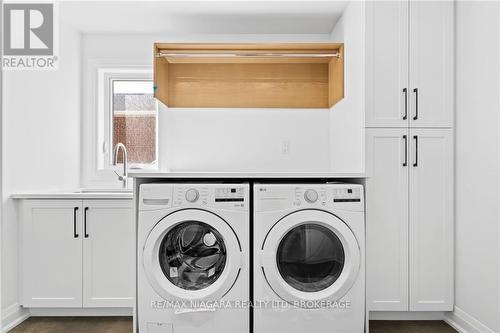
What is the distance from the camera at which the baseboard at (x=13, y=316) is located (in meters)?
2.43

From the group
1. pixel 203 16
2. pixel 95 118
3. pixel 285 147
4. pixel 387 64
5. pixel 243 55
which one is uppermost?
pixel 203 16

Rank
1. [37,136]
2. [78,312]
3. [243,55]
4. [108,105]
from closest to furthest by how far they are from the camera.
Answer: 1. [78,312]
2. [37,136]
3. [243,55]
4. [108,105]

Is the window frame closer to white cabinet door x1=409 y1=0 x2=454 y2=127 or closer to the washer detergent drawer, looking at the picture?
the washer detergent drawer

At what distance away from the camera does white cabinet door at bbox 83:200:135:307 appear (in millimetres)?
2553

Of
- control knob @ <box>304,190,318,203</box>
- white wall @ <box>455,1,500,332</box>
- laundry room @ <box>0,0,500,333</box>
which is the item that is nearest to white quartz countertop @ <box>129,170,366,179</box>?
laundry room @ <box>0,0,500,333</box>

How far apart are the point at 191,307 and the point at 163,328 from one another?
19 centimetres

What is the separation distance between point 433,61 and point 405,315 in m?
1.61

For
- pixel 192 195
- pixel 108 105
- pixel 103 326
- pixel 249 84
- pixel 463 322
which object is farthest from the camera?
pixel 108 105

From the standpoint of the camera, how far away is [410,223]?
8.18 feet

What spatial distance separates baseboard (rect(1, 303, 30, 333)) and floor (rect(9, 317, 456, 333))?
32 mm

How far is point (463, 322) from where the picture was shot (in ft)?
7.88

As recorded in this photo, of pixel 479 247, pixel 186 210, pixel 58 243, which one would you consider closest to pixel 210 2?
pixel 186 210

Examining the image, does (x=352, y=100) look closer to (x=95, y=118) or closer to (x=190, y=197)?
(x=190, y=197)

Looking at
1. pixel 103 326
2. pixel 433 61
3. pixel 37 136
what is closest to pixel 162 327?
pixel 103 326
